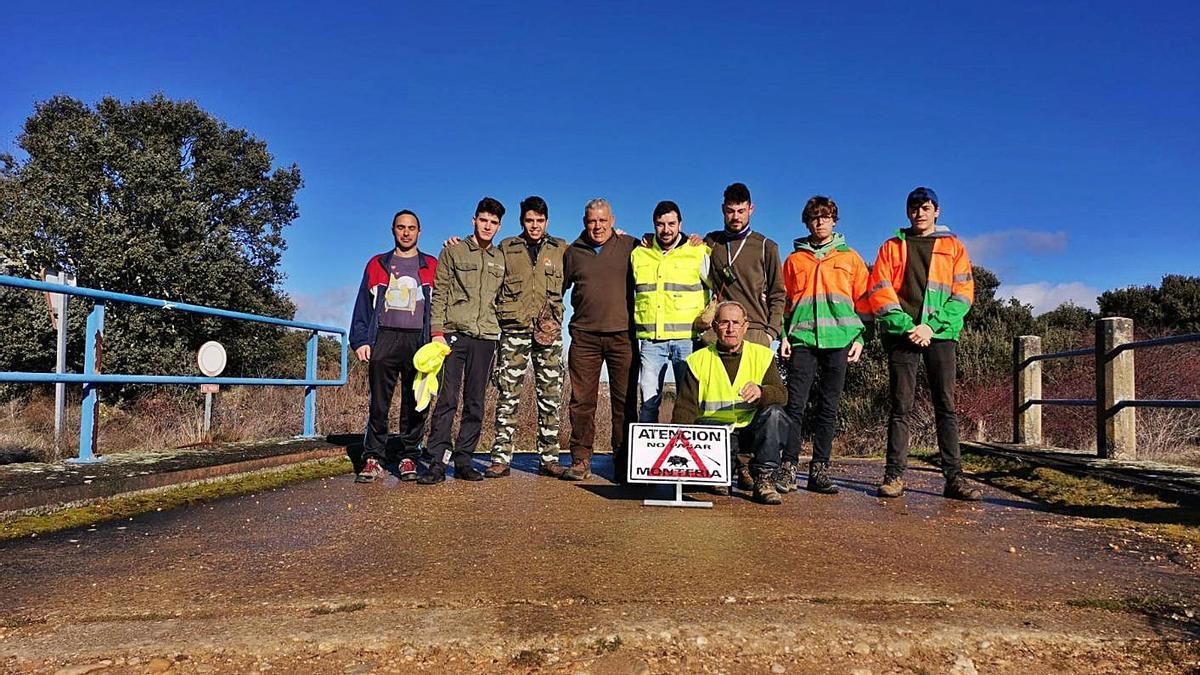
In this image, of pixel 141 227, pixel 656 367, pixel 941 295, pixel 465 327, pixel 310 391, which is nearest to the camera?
pixel 941 295

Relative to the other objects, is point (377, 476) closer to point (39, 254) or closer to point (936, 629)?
point (936, 629)

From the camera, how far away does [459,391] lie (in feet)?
18.1

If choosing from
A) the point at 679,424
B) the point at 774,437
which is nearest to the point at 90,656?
the point at 679,424

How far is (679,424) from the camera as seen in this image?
15.0ft

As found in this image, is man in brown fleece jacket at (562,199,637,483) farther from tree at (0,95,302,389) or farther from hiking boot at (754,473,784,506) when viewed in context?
tree at (0,95,302,389)

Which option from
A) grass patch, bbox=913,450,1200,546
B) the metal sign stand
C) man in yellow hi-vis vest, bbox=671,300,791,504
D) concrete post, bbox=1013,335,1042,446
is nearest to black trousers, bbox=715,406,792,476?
man in yellow hi-vis vest, bbox=671,300,791,504

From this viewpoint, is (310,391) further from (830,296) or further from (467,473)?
(830,296)

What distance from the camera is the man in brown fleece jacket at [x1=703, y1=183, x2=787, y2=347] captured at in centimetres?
518

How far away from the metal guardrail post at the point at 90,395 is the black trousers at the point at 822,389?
457 centimetres

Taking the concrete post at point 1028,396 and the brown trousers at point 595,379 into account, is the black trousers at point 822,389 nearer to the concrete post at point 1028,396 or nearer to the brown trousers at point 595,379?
the brown trousers at point 595,379

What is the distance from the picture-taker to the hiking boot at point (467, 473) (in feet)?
17.4

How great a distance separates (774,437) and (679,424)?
0.60 metres

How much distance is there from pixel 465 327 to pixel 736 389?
201cm

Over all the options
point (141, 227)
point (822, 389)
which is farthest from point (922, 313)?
point (141, 227)
